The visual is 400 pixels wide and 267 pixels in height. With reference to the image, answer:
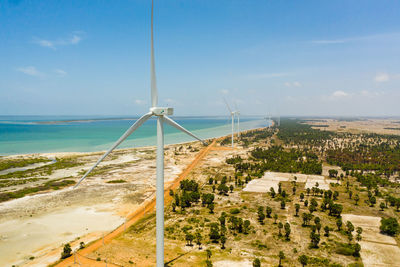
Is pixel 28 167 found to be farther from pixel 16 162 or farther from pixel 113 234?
pixel 113 234

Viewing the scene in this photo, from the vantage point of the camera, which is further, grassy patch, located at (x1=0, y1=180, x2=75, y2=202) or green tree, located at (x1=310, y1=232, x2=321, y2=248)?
grassy patch, located at (x1=0, y1=180, x2=75, y2=202)

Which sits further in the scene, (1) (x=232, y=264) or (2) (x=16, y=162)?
(2) (x=16, y=162)

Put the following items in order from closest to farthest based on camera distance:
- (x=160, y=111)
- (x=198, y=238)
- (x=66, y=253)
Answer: (x=160, y=111) → (x=66, y=253) → (x=198, y=238)

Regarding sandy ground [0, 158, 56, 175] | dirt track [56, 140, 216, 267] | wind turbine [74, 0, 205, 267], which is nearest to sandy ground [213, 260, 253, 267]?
wind turbine [74, 0, 205, 267]

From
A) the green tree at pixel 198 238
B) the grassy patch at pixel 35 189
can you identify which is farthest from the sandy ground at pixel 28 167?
the green tree at pixel 198 238

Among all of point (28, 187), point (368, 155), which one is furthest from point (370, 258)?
point (368, 155)

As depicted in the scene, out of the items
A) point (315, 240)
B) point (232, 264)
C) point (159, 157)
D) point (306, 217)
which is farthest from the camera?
point (306, 217)

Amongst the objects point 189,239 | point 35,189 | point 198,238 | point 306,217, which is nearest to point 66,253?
point 189,239

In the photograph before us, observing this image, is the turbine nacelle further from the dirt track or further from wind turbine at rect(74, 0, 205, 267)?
the dirt track
